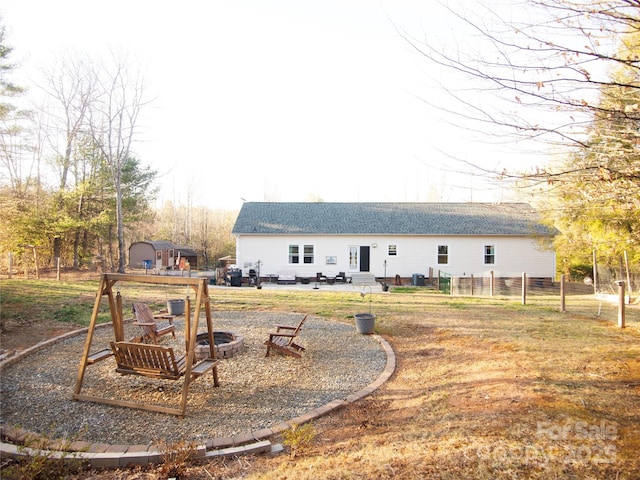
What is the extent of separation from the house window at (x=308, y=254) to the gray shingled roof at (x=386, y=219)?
0.99 metres

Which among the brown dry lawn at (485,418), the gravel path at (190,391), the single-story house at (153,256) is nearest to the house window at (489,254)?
the brown dry lawn at (485,418)

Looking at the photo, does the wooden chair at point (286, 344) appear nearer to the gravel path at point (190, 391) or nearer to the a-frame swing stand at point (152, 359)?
the gravel path at point (190, 391)

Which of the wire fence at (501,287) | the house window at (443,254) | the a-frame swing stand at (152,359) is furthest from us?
the house window at (443,254)

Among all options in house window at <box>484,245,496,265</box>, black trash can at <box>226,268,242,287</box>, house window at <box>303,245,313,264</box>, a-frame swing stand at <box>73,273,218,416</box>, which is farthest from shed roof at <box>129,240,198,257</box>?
a-frame swing stand at <box>73,273,218,416</box>

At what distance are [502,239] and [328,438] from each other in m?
22.4

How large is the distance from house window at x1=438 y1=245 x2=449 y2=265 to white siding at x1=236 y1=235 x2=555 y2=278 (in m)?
0.22

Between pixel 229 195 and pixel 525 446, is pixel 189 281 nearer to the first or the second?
pixel 525 446

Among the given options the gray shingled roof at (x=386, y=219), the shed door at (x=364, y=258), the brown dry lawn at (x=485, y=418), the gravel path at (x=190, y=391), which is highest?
the gray shingled roof at (x=386, y=219)

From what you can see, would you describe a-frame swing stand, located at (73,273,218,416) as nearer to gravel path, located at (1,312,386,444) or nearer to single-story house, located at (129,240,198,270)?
gravel path, located at (1,312,386,444)

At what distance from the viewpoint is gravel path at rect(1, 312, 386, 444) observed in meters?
4.37

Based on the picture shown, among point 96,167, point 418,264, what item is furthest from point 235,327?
point 96,167

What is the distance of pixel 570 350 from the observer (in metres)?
6.79

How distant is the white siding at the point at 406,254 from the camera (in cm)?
2302

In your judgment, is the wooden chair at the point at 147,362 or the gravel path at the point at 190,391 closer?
the gravel path at the point at 190,391
